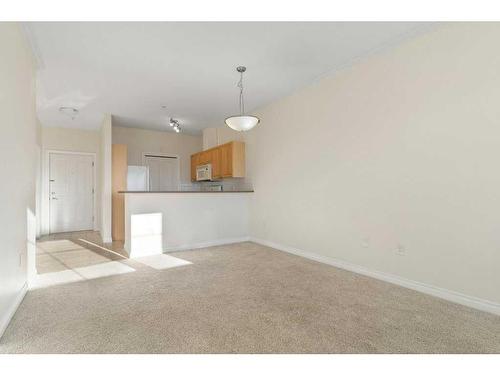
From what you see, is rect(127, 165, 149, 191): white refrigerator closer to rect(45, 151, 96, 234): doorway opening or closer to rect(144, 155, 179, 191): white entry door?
rect(144, 155, 179, 191): white entry door

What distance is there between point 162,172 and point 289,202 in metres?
4.20

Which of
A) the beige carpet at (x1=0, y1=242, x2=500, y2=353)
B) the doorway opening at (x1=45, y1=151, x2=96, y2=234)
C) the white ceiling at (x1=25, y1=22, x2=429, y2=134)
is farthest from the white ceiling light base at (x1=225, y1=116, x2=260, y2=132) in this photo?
the doorway opening at (x1=45, y1=151, x2=96, y2=234)

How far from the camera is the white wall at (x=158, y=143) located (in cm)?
649

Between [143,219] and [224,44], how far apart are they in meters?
2.86

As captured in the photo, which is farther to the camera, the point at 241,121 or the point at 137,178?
the point at 137,178

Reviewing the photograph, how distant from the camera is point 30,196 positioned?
2.78m

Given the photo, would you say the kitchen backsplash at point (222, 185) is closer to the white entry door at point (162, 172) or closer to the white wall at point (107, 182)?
the white entry door at point (162, 172)

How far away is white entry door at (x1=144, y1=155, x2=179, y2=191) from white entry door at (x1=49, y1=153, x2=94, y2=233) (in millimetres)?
1475

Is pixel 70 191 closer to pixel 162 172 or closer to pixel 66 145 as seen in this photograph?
pixel 66 145

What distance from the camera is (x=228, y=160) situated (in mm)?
5363

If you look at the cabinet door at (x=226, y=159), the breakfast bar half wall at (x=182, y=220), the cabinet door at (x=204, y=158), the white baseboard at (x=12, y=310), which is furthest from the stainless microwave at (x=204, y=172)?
the white baseboard at (x=12, y=310)

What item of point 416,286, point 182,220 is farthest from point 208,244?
point 416,286

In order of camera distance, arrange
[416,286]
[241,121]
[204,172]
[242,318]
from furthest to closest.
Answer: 1. [204,172]
2. [241,121]
3. [416,286]
4. [242,318]

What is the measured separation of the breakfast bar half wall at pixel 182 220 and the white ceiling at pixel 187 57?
170 centimetres
